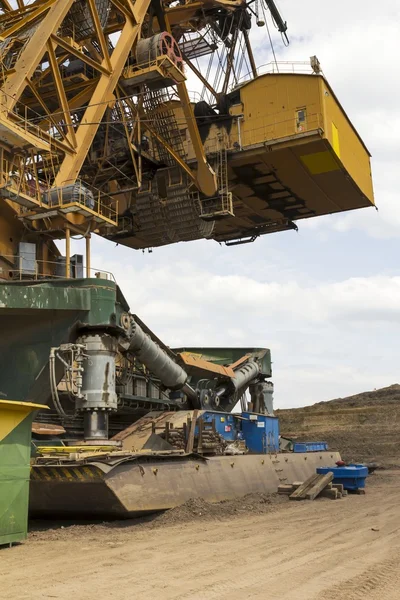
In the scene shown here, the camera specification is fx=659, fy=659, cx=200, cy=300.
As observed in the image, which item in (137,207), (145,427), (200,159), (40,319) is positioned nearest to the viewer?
(145,427)

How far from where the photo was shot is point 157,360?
16625mm

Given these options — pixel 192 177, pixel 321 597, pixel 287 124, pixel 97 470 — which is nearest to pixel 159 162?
pixel 192 177

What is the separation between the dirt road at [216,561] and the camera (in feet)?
18.1

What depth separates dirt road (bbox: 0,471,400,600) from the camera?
18.1ft

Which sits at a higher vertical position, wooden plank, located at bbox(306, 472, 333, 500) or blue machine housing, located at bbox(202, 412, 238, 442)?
blue machine housing, located at bbox(202, 412, 238, 442)

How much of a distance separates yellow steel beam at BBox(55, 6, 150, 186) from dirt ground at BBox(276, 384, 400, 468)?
1728 cm

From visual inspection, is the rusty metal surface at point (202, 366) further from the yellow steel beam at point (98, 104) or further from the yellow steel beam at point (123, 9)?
the yellow steel beam at point (123, 9)

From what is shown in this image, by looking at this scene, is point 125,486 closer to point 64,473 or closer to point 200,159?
point 64,473

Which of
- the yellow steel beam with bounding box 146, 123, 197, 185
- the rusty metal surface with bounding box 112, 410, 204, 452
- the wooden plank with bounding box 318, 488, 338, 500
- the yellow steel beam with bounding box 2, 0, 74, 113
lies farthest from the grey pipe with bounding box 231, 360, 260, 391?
the yellow steel beam with bounding box 2, 0, 74, 113

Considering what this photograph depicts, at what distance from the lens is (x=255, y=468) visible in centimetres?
1437

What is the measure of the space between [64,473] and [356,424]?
28541mm

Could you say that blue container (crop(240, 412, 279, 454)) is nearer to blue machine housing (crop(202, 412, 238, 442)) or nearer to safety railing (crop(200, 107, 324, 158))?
blue machine housing (crop(202, 412, 238, 442))

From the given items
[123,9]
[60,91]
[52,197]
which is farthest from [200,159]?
[52,197]

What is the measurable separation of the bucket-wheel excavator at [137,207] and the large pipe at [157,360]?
0.06 m
